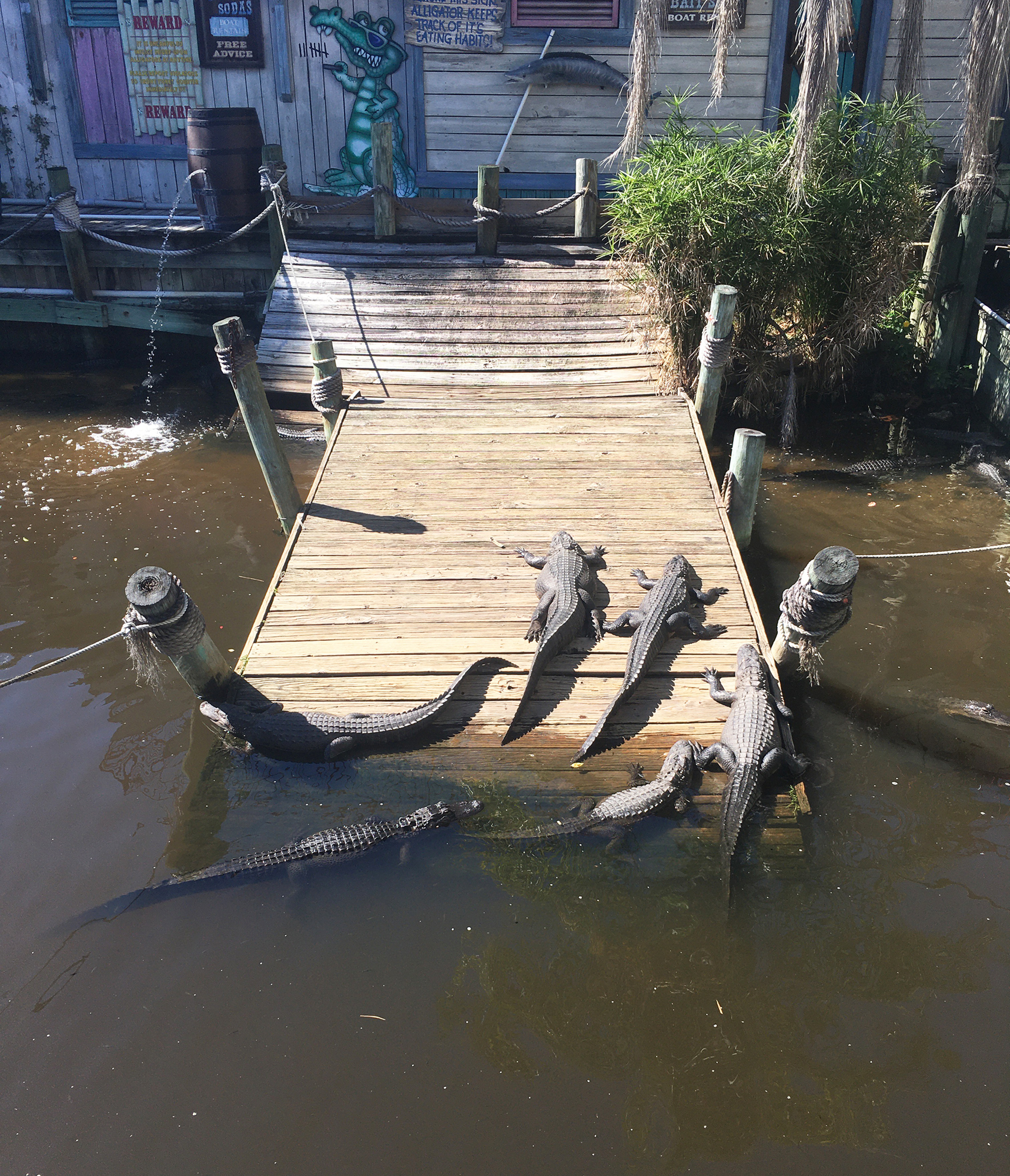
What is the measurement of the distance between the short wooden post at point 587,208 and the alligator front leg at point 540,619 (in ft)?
16.7

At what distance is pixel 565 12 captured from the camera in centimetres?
963

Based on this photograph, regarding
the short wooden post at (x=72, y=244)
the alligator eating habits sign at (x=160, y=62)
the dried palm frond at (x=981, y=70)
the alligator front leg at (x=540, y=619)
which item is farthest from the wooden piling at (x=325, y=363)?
the alligator eating habits sign at (x=160, y=62)

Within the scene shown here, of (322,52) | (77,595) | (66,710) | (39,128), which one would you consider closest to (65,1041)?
(66,710)

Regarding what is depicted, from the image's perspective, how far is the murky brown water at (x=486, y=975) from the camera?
2727 mm

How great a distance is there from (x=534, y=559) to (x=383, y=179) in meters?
4.94

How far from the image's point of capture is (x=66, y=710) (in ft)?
15.6

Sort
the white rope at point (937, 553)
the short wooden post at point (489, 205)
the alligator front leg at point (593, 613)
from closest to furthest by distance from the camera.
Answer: the white rope at point (937, 553), the alligator front leg at point (593, 613), the short wooden post at point (489, 205)

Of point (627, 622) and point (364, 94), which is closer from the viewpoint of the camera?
point (627, 622)

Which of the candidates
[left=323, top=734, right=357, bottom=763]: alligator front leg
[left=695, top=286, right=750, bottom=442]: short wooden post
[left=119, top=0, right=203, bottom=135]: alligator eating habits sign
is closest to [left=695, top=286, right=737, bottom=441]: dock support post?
[left=695, top=286, right=750, bottom=442]: short wooden post

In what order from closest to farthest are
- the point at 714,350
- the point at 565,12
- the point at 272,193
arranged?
the point at 714,350 → the point at 272,193 → the point at 565,12

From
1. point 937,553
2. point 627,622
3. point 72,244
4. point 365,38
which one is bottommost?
point 627,622

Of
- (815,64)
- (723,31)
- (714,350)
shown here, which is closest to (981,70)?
(815,64)

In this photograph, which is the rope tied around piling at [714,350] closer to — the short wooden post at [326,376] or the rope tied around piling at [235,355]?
the short wooden post at [326,376]

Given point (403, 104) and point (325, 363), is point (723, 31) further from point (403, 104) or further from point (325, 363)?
point (403, 104)
